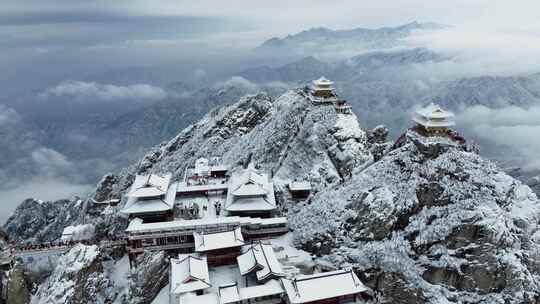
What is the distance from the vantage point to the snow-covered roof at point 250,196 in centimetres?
6334

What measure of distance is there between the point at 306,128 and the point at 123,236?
42.2 m

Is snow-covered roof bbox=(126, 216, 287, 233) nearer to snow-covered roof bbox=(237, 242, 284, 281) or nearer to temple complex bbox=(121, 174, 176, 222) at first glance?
temple complex bbox=(121, 174, 176, 222)

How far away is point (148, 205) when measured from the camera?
6288 cm

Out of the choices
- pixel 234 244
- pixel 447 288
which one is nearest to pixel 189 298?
pixel 234 244

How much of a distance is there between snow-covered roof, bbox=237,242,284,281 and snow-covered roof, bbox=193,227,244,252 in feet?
7.57

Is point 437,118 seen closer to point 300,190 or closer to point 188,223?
point 300,190

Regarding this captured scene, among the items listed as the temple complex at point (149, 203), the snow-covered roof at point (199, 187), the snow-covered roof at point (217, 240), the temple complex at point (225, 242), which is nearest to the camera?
the temple complex at point (225, 242)

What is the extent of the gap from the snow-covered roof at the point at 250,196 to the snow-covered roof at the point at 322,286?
1645cm

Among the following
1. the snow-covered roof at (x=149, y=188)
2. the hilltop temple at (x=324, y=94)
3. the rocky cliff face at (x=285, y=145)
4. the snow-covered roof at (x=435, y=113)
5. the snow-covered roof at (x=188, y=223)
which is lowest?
the snow-covered roof at (x=188, y=223)

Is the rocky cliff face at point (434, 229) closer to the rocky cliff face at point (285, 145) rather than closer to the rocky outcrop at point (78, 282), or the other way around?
the rocky cliff face at point (285, 145)

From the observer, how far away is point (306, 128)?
275 feet

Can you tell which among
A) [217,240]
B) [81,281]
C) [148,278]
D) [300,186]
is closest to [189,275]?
[217,240]

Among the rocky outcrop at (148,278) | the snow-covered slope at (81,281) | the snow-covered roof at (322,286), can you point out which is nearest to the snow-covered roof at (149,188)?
the rocky outcrop at (148,278)

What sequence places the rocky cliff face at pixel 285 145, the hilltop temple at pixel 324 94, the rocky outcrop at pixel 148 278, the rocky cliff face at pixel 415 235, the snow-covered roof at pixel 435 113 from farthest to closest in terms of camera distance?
the hilltop temple at pixel 324 94 < the rocky cliff face at pixel 285 145 < the snow-covered roof at pixel 435 113 < the rocky outcrop at pixel 148 278 < the rocky cliff face at pixel 415 235
